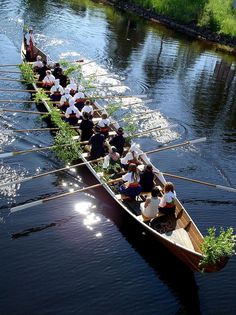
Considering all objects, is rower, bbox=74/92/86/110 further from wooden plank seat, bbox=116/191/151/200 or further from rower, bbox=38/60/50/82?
wooden plank seat, bbox=116/191/151/200

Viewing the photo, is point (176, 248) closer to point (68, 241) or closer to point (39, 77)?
point (68, 241)

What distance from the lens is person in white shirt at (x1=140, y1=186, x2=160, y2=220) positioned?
46.8 ft

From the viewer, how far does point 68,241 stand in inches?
569

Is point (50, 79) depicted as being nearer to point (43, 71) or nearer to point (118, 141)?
point (43, 71)

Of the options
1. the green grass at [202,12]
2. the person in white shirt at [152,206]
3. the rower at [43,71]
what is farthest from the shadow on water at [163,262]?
the green grass at [202,12]

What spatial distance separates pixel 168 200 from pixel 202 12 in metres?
37.4

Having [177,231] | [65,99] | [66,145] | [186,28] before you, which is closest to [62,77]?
[65,99]

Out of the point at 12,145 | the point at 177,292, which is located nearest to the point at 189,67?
the point at 12,145

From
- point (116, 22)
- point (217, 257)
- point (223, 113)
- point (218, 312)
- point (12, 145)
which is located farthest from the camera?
point (116, 22)

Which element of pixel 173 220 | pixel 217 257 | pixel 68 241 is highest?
pixel 217 257

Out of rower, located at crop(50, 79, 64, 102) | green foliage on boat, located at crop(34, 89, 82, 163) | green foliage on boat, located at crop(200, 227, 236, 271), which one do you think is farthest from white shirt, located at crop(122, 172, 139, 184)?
rower, located at crop(50, 79, 64, 102)

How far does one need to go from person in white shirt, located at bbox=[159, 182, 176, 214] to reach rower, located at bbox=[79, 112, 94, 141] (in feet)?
19.5

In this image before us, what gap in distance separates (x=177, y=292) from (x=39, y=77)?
1666 cm

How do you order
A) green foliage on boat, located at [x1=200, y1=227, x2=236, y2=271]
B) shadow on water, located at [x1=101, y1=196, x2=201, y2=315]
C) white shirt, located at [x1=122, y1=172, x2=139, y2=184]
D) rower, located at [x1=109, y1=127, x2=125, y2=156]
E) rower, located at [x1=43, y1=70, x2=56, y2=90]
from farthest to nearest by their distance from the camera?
rower, located at [x1=43, y1=70, x2=56, y2=90], rower, located at [x1=109, y1=127, x2=125, y2=156], white shirt, located at [x1=122, y1=172, x2=139, y2=184], shadow on water, located at [x1=101, y1=196, x2=201, y2=315], green foliage on boat, located at [x1=200, y1=227, x2=236, y2=271]
